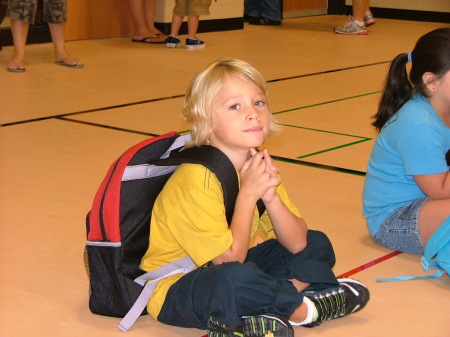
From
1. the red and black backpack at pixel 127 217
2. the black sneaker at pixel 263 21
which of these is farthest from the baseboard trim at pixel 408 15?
the red and black backpack at pixel 127 217

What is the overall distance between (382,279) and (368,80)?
10.6 feet

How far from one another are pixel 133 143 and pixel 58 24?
6.84 feet

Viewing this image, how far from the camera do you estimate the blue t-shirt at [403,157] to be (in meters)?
2.17

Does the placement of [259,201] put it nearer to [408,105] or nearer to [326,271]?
[326,271]

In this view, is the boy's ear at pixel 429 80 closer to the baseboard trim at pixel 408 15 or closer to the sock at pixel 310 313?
the sock at pixel 310 313

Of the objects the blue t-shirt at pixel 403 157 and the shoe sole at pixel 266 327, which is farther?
the blue t-shirt at pixel 403 157

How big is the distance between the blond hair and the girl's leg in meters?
0.56

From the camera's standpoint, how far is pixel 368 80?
5.17 m

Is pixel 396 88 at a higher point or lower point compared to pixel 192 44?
higher

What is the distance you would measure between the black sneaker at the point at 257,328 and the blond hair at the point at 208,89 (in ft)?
1.38

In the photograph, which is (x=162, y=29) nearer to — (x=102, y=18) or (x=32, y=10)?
(x=102, y=18)

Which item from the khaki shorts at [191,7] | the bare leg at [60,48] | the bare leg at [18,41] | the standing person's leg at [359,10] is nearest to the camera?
the bare leg at [18,41]

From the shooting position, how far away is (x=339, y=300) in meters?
1.86

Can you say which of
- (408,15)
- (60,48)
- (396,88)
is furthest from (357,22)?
(396,88)
